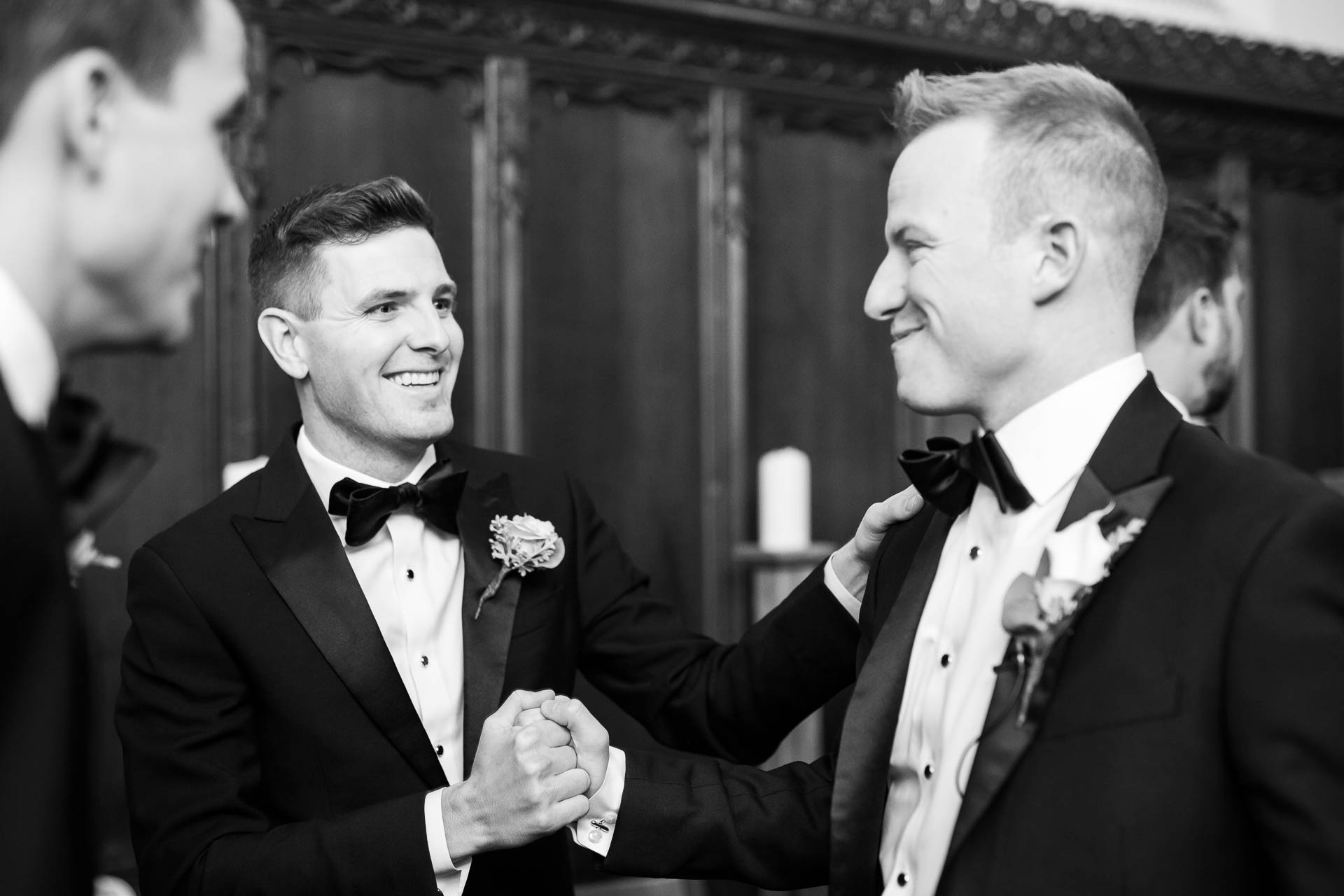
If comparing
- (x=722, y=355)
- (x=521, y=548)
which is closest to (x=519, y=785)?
(x=521, y=548)

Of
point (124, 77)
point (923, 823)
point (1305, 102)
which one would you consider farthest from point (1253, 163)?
point (124, 77)

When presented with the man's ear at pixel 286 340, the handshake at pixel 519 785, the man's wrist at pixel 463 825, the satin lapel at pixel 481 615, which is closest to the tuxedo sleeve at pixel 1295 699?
the handshake at pixel 519 785

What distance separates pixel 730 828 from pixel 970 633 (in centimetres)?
60

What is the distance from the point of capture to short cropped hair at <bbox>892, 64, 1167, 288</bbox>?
5.77 ft

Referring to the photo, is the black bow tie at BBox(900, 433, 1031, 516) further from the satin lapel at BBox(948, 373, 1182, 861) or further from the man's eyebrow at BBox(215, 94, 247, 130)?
the man's eyebrow at BBox(215, 94, 247, 130)

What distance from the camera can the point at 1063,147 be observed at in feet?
5.80

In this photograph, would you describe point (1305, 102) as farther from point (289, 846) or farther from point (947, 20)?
point (289, 846)

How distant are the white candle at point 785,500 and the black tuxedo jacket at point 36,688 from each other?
146 inches

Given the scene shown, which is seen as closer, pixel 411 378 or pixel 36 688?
pixel 36 688

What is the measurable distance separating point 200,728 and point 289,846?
0.26 meters

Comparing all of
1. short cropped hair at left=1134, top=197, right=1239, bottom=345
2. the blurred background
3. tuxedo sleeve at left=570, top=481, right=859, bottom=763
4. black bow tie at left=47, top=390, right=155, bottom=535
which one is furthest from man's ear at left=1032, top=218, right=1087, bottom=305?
the blurred background

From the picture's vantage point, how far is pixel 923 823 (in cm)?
171

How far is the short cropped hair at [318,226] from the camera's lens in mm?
2510

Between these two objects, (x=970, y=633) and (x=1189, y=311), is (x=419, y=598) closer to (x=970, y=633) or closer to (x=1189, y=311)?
(x=970, y=633)
